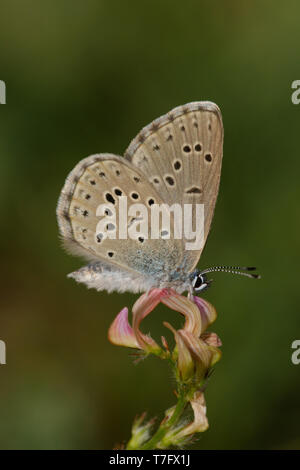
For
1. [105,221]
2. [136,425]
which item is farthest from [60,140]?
[136,425]

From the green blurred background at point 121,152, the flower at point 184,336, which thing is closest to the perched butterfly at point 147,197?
the flower at point 184,336

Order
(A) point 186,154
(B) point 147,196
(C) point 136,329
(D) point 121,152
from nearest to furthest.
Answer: (C) point 136,329
(A) point 186,154
(B) point 147,196
(D) point 121,152

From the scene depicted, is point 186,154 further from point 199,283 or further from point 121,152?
point 121,152

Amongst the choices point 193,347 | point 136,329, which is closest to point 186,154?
point 136,329

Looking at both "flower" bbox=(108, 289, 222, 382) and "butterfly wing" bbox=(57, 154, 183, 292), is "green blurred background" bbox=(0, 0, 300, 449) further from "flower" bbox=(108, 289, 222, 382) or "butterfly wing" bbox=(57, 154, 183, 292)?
"flower" bbox=(108, 289, 222, 382)

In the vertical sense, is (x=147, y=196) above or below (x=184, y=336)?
above

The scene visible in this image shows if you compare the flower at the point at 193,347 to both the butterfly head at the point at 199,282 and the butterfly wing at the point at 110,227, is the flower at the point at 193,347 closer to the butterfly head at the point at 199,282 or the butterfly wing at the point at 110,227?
the butterfly head at the point at 199,282

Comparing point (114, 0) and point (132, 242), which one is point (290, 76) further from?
point (132, 242)
